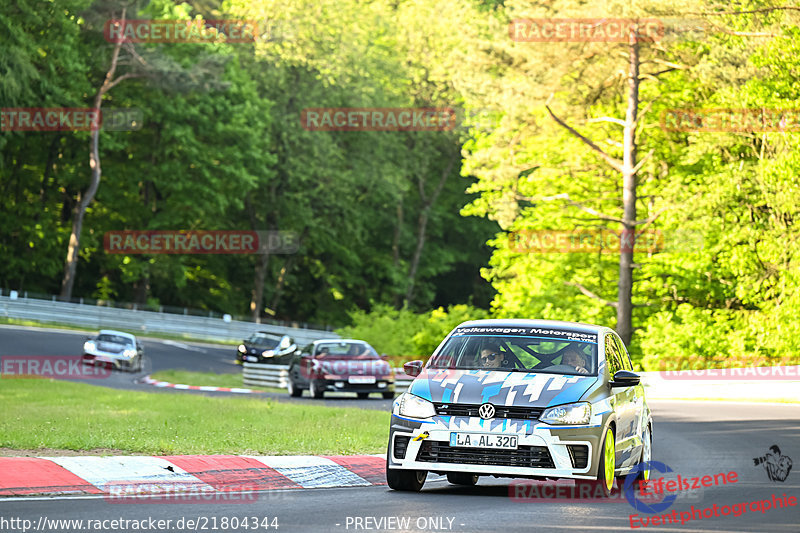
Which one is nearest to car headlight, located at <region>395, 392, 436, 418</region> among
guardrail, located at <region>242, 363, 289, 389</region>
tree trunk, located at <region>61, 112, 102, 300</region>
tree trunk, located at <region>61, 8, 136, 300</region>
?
guardrail, located at <region>242, 363, 289, 389</region>

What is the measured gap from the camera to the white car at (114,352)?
41.9 meters

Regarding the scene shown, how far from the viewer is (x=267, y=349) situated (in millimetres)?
50281

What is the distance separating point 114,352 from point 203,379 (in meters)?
3.62

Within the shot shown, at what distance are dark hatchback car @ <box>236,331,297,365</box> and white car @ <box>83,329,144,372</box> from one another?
691cm

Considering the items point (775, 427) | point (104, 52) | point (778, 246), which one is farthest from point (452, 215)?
point (775, 427)

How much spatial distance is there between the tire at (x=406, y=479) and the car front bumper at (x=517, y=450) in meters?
0.46

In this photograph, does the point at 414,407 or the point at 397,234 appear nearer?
the point at 414,407

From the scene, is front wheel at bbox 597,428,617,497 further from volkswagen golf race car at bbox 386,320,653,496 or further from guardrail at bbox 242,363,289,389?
guardrail at bbox 242,363,289,389

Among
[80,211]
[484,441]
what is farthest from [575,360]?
[80,211]

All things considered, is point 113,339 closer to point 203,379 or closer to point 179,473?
point 203,379

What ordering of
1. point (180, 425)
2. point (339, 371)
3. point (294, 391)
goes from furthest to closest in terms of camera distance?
point (294, 391) < point (339, 371) < point (180, 425)

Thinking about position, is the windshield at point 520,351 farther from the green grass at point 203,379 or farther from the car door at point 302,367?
the green grass at point 203,379

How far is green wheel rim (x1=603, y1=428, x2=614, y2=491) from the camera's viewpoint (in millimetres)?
11492

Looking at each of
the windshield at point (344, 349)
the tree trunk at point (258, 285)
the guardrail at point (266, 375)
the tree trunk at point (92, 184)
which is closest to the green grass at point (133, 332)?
the tree trunk at point (92, 184)
